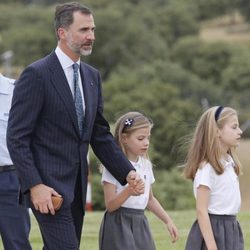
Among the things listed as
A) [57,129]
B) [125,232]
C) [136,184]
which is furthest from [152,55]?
[57,129]

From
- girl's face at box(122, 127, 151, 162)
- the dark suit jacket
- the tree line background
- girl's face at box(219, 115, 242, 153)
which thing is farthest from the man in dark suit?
the tree line background

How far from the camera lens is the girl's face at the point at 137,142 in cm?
765

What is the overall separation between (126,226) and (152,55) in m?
84.7

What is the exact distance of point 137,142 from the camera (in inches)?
301

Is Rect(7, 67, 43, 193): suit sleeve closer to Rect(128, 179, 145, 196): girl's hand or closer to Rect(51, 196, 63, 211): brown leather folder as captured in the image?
Rect(51, 196, 63, 211): brown leather folder

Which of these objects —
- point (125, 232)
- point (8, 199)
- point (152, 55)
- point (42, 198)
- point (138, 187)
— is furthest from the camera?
point (152, 55)

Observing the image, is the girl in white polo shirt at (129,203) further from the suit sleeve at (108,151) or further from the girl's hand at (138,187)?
the girl's hand at (138,187)

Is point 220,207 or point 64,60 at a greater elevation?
point 64,60

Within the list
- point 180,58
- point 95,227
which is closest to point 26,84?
point 95,227

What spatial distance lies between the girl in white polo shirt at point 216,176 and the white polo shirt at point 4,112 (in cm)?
147

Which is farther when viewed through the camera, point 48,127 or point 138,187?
point 138,187

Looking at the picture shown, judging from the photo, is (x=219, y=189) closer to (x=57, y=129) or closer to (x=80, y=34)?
(x=57, y=129)

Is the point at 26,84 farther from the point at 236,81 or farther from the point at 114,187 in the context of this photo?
the point at 236,81

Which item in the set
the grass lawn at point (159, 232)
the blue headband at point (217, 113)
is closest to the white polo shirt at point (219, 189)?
the blue headband at point (217, 113)
